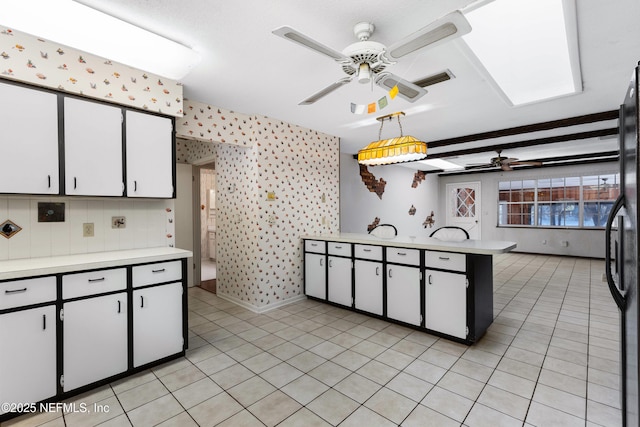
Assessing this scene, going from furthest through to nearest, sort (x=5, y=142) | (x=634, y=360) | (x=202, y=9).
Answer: (x=5, y=142), (x=202, y=9), (x=634, y=360)

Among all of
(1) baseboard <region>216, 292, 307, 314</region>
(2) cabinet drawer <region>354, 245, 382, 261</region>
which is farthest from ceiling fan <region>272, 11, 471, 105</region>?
(1) baseboard <region>216, 292, 307, 314</region>

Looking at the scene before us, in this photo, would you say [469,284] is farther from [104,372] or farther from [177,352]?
[104,372]

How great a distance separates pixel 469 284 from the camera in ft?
9.19

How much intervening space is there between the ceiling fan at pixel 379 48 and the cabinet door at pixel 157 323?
6.67 ft

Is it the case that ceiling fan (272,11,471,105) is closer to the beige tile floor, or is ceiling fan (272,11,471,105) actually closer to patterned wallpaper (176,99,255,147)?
patterned wallpaper (176,99,255,147)

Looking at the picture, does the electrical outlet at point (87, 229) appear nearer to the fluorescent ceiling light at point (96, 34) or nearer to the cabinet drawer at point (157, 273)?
the cabinet drawer at point (157, 273)

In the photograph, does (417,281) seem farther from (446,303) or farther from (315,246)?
(315,246)

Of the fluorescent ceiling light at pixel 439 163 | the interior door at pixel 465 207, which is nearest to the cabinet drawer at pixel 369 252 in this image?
the fluorescent ceiling light at pixel 439 163

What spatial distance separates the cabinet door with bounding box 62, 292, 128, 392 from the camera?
2053mm

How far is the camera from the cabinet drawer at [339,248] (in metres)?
3.86

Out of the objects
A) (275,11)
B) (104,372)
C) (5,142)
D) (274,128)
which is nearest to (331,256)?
(274,128)

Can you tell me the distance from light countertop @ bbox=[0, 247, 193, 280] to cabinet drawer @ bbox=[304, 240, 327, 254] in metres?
1.97

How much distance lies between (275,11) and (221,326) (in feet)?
10.1

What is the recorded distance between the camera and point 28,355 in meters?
1.90
